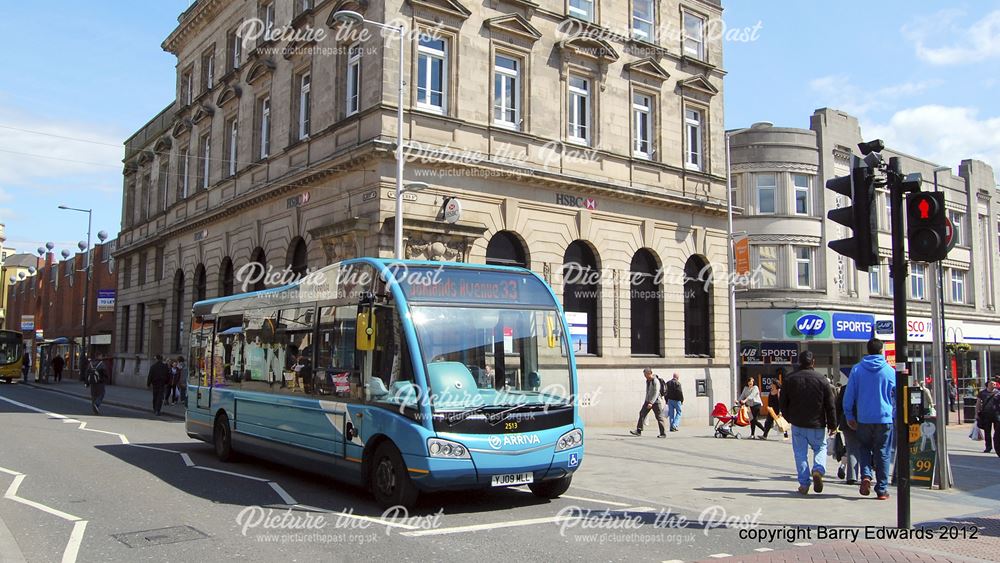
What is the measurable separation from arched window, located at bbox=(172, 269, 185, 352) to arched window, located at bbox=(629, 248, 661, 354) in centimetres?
2043

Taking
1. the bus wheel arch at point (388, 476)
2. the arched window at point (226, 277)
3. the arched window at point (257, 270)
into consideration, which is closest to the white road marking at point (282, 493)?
the bus wheel arch at point (388, 476)

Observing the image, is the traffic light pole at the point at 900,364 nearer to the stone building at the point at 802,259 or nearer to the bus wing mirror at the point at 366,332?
the bus wing mirror at the point at 366,332

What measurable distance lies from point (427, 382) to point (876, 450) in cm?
587

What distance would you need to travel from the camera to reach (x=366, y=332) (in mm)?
9297

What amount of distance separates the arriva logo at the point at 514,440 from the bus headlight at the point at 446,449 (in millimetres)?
374

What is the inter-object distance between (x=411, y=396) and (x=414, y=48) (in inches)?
558

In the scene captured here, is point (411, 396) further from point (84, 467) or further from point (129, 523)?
point (84, 467)

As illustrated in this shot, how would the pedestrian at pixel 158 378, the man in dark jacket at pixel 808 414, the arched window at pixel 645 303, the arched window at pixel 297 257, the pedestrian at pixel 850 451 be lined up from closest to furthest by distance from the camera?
1. the man in dark jacket at pixel 808 414
2. the pedestrian at pixel 850 451
3. the pedestrian at pixel 158 378
4. the arched window at pixel 297 257
5. the arched window at pixel 645 303

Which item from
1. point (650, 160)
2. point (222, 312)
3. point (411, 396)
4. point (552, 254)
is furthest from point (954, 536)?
point (650, 160)

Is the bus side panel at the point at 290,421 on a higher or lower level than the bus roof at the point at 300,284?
lower

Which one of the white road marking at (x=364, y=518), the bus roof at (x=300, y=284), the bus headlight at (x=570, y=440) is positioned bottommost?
the white road marking at (x=364, y=518)

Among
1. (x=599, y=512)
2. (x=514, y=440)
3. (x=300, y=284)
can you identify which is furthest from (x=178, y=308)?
(x=599, y=512)

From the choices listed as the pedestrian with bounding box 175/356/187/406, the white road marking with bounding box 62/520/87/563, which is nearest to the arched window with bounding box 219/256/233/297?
the pedestrian with bounding box 175/356/187/406

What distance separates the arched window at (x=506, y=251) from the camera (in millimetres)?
21875
